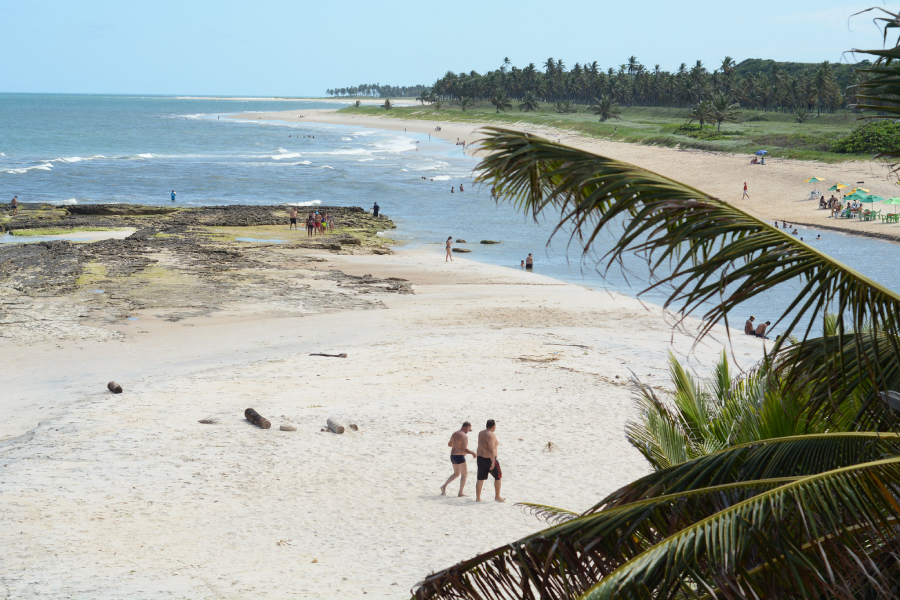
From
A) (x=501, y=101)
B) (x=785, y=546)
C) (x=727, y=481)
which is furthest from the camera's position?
(x=501, y=101)

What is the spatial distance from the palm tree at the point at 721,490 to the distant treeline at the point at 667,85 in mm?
89757

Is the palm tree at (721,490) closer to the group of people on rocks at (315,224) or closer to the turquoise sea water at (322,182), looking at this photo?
the turquoise sea water at (322,182)

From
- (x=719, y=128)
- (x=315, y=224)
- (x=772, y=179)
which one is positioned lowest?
(x=315, y=224)

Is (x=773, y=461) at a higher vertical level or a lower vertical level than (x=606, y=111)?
lower

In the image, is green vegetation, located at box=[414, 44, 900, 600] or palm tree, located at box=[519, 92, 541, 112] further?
palm tree, located at box=[519, 92, 541, 112]

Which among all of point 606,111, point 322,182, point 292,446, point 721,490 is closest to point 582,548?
point 721,490

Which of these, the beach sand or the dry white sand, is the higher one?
the beach sand

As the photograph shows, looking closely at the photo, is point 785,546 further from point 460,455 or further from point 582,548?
point 460,455

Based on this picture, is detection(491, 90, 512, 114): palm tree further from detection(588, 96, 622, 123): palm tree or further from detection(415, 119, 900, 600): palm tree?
detection(415, 119, 900, 600): palm tree

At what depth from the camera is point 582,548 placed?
314 cm

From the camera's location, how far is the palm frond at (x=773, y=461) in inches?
133

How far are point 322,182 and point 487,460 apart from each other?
171 ft

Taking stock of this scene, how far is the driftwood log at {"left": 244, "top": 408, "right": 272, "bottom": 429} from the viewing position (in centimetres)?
1275

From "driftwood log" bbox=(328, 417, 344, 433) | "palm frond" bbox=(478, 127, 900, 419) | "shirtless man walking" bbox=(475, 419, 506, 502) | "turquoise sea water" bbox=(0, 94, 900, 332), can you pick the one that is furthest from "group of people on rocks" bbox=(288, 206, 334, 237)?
"palm frond" bbox=(478, 127, 900, 419)
